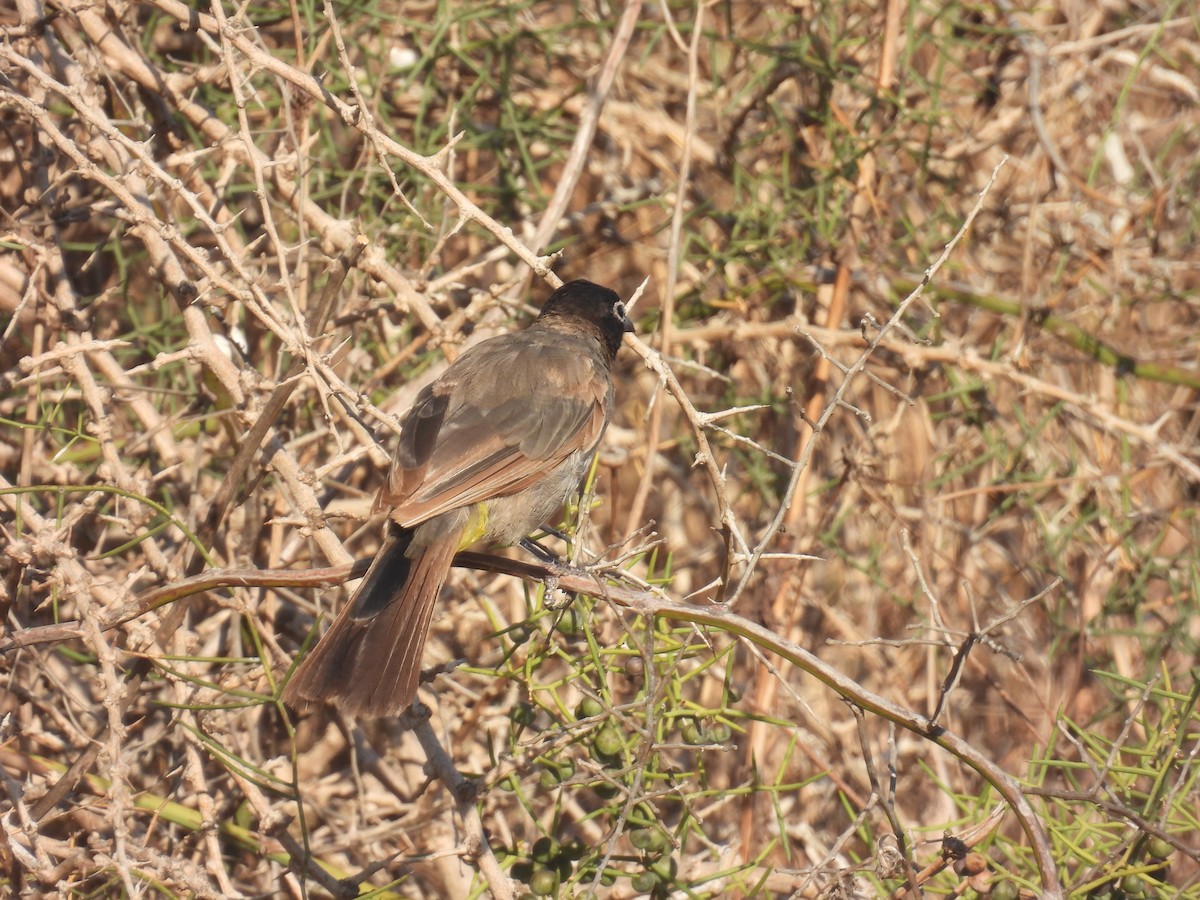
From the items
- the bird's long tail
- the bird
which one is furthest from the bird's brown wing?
the bird's long tail

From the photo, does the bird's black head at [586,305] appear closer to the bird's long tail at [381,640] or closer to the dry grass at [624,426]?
the dry grass at [624,426]

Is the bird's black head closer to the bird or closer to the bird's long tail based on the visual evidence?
the bird

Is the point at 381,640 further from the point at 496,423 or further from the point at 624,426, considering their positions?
the point at 624,426

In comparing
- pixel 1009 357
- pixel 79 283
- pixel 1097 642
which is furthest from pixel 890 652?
pixel 79 283

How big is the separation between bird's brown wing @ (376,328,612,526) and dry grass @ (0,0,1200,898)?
19cm

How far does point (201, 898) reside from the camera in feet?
9.92

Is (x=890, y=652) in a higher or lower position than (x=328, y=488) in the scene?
lower

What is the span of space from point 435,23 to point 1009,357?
260 cm

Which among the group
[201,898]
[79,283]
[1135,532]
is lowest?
[1135,532]

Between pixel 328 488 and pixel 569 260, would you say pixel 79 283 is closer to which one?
pixel 328 488

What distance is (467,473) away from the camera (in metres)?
3.84

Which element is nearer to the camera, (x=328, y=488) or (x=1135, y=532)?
(x=328, y=488)

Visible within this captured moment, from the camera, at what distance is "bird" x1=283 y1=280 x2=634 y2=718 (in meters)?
3.27

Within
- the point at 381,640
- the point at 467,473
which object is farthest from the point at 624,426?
the point at 381,640
